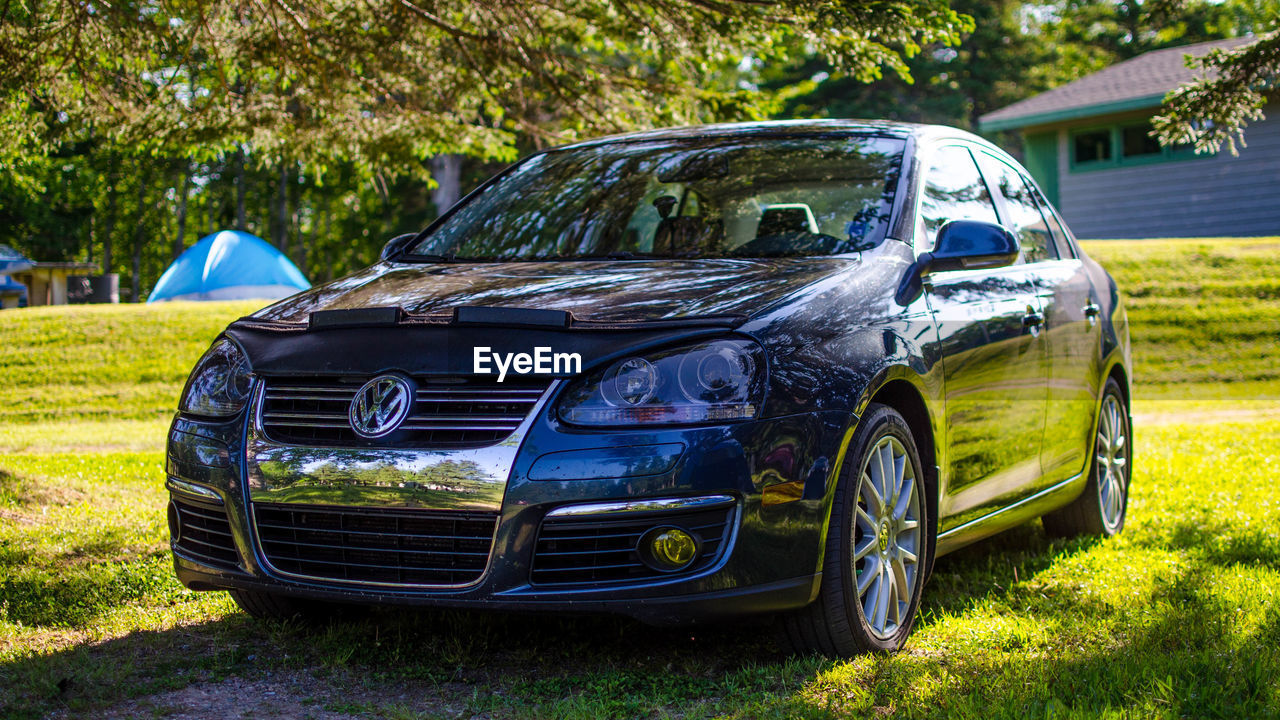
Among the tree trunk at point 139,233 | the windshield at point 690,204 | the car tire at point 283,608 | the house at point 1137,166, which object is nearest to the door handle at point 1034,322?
the windshield at point 690,204

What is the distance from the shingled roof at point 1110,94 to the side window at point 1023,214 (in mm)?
18916

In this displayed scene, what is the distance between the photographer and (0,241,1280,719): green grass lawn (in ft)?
10.8

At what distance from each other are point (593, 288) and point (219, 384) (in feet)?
3.62

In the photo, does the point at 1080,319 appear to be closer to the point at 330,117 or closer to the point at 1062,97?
the point at 330,117

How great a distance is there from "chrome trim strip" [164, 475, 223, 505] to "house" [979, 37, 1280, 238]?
22.1 metres

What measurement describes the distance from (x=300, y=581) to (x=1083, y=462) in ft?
11.4

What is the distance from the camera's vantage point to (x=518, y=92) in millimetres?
8656

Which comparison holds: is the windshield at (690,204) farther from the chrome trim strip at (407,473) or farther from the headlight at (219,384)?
the chrome trim strip at (407,473)

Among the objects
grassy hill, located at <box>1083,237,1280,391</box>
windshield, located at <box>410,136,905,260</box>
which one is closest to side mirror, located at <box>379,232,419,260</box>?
windshield, located at <box>410,136,905,260</box>

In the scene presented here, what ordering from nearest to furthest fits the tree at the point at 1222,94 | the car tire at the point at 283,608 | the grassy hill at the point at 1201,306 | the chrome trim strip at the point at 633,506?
the chrome trim strip at the point at 633,506, the car tire at the point at 283,608, the tree at the point at 1222,94, the grassy hill at the point at 1201,306

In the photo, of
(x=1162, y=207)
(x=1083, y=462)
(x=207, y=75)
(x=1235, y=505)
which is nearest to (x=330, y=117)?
(x=207, y=75)

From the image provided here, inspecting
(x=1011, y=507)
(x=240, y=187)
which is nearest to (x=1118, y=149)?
(x=1011, y=507)

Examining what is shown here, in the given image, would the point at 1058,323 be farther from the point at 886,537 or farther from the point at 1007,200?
the point at 886,537

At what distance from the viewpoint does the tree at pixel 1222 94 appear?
821 cm
